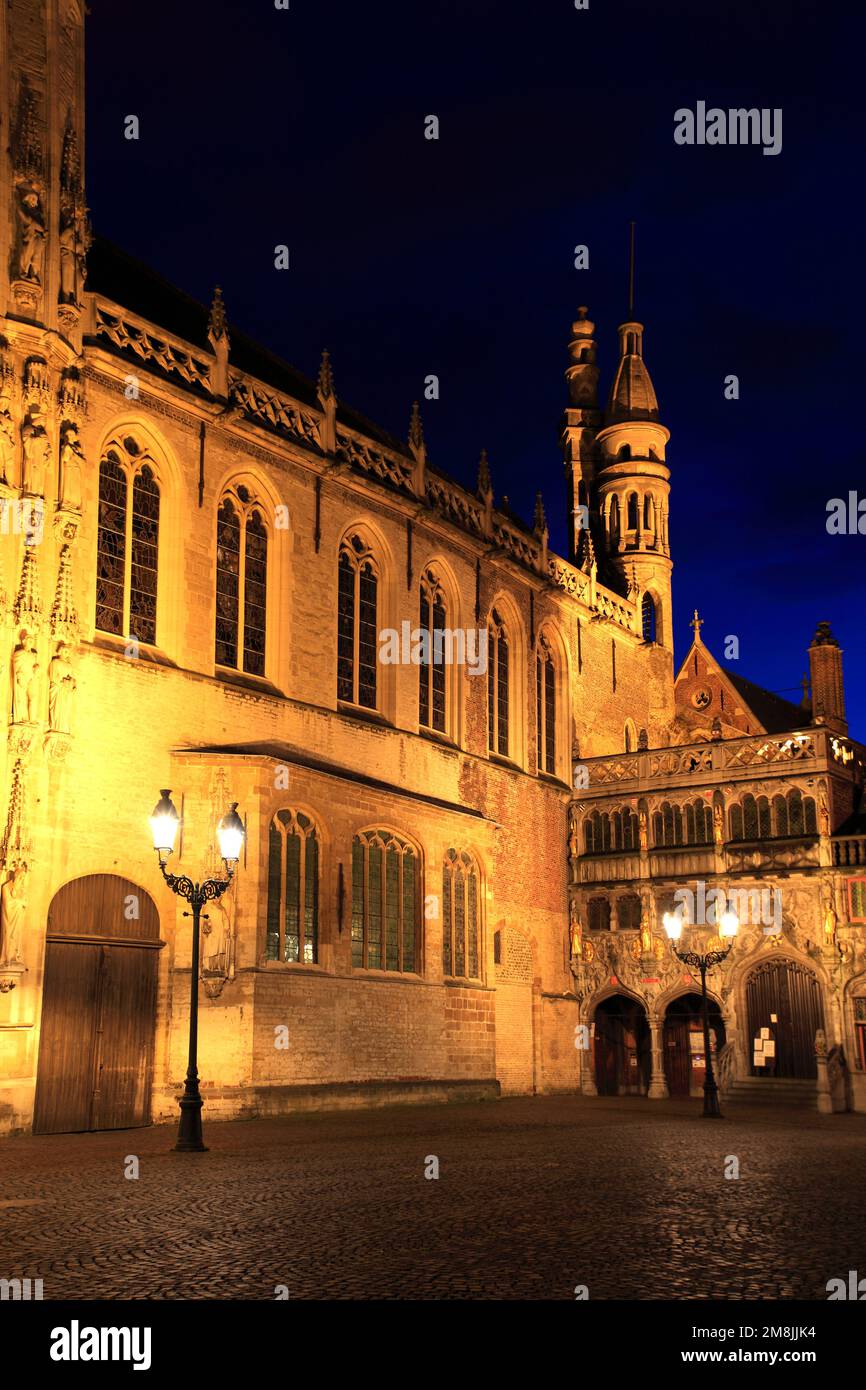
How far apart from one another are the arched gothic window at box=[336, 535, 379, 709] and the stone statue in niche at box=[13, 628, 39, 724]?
9.81 m

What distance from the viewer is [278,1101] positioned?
81.7ft

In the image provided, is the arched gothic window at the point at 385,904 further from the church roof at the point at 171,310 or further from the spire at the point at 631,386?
the spire at the point at 631,386

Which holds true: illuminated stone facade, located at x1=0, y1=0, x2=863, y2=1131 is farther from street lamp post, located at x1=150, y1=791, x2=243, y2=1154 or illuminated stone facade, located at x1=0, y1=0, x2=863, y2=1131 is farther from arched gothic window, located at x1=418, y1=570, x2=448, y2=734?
street lamp post, located at x1=150, y1=791, x2=243, y2=1154

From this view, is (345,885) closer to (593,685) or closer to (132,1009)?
(132,1009)

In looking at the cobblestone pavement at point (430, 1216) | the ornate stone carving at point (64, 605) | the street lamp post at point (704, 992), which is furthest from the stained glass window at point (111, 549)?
the street lamp post at point (704, 992)

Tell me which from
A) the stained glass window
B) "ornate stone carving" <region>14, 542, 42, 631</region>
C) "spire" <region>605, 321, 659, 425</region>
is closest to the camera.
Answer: "ornate stone carving" <region>14, 542, 42, 631</region>

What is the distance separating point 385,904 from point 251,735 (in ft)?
16.7

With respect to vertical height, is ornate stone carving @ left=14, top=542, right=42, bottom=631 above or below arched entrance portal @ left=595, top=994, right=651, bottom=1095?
above

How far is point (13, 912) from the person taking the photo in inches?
827

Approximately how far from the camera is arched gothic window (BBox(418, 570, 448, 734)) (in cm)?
3397

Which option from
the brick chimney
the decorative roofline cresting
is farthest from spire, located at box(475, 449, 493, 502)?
the brick chimney

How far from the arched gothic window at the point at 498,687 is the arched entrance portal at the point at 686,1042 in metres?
8.21

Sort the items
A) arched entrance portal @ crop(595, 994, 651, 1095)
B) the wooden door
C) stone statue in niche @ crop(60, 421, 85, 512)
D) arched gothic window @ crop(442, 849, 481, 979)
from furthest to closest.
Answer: arched entrance portal @ crop(595, 994, 651, 1095) → the wooden door → arched gothic window @ crop(442, 849, 481, 979) → stone statue in niche @ crop(60, 421, 85, 512)
